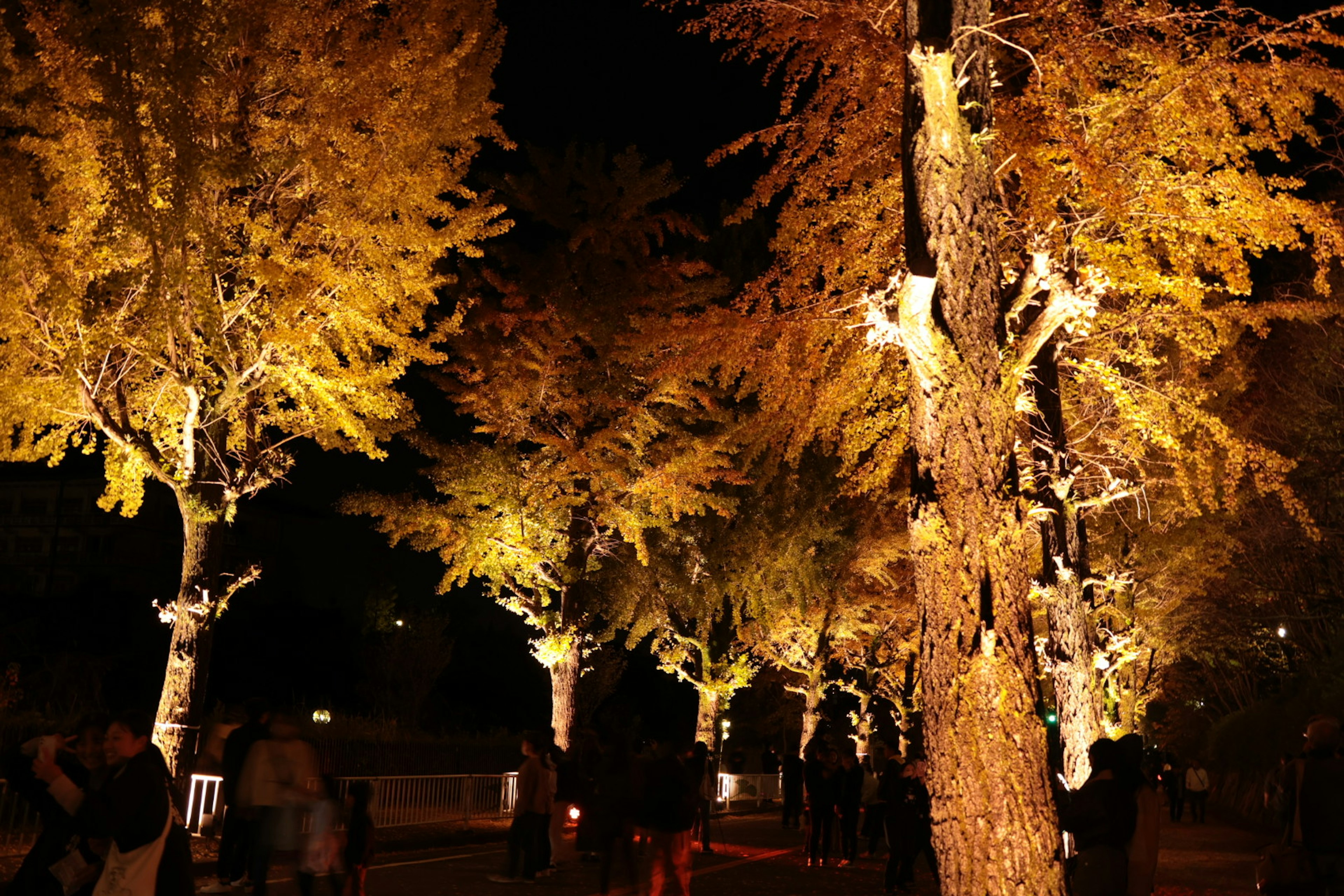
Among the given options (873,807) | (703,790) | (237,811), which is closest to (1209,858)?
(873,807)

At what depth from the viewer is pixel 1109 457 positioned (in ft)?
45.5

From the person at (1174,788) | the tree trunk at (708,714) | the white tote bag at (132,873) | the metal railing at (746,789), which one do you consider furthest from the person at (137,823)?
the person at (1174,788)

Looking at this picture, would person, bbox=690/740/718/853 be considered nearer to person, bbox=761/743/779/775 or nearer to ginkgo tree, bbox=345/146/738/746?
ginkgo tree, bbox=345/146/738/746

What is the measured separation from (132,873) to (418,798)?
46.2 ft

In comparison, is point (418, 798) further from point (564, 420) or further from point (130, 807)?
point (130, 807)

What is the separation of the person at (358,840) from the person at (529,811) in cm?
320

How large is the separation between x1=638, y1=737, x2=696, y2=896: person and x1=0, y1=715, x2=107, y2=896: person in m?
5.04

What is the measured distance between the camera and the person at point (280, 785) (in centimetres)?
885

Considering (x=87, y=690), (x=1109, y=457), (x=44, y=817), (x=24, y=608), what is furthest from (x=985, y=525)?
(x=24, y=608)

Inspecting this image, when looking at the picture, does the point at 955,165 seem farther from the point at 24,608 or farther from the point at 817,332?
the point at 24,608

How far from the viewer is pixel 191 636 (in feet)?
48.0

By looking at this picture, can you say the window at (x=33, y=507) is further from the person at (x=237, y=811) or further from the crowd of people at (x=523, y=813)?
the person at (x=237, y=811)

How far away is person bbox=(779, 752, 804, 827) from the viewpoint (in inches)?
948

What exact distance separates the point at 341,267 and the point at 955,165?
1021 cm
